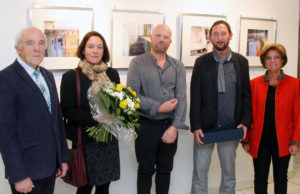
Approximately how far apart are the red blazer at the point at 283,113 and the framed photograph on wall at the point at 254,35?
3.27 feet

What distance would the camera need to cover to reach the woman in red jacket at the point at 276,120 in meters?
2.47

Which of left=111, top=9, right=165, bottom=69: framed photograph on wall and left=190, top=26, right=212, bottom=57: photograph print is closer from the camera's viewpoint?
left=111, top=9, right=165, bottom=69: framed photograph on wall

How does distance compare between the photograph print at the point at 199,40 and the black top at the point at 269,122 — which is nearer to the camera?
the black top at the point at 269,122

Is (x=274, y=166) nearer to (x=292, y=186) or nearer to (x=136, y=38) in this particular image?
(x=292, y=186)

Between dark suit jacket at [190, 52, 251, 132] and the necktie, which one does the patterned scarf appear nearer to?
the necktie

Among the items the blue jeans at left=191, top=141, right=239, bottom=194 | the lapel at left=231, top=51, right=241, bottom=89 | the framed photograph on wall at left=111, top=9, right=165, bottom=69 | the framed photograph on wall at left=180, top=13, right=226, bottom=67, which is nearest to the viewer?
the lapel at left=231, top=51, right=241, bottom=89

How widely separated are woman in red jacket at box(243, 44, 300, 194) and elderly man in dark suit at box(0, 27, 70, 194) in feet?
5.57

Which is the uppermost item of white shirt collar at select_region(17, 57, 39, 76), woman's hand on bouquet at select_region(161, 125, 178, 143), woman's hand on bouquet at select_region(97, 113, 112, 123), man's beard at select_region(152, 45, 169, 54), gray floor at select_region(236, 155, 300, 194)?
man's beard at select_region(152, 45, 169, 54)

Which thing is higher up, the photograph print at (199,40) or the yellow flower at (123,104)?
the photograph print at (199,40)

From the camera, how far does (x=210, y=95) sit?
8.30 feet

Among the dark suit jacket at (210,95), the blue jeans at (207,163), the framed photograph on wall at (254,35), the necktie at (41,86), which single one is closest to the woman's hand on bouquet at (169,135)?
the dark suit jacket at (210,95)

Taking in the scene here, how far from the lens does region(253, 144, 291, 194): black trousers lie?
2.51 m

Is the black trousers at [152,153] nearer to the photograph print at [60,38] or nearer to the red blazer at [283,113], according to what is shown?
the red blazer at [283,113]

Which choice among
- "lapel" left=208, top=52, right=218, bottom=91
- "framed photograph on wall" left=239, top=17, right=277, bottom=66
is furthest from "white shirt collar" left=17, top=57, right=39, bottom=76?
"framed photograph on wall" left=239, top=17, right=277, bottom=66
